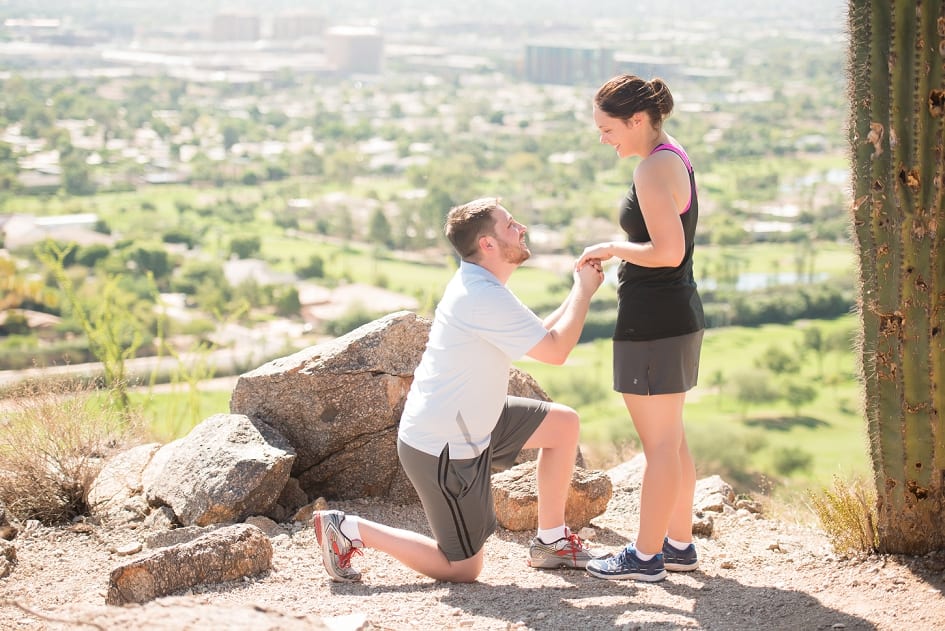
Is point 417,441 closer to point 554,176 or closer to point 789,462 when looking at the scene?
point 789,462

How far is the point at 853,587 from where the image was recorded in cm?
350

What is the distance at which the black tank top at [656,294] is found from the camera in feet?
10.9

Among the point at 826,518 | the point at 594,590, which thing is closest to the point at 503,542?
the point at 594,590

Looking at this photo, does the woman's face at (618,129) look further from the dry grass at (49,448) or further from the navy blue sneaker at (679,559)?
the dry grass at (49,448)

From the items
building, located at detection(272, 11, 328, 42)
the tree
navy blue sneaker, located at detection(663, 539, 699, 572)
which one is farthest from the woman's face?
building, located at detection(272, 11, 328, 42)

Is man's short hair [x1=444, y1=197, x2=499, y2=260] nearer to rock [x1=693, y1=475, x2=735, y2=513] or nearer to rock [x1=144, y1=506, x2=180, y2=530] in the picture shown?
rock [x1=144, y1=506, x2=180, y2=530]

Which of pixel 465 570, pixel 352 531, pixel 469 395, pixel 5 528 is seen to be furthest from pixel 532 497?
pixel 5 528

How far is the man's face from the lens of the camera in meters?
3.32

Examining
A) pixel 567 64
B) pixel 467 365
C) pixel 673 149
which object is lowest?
pixel 467 365

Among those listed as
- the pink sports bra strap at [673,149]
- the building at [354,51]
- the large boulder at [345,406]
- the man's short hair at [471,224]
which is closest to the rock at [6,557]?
the large boulder at [345,406]

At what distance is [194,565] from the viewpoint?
11.7ft

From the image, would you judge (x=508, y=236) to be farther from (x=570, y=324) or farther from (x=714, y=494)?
(x=714, y=494)

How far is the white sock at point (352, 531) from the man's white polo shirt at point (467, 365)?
406 millimetres

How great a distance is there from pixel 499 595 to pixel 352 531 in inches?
22.8
